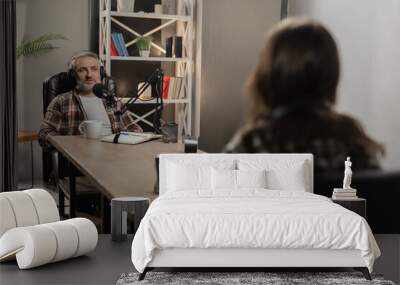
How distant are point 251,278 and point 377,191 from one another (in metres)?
2.08

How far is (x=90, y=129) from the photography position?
6.07 meters

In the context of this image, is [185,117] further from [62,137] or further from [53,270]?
[53,270]

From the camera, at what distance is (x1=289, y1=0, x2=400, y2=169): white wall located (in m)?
6.08

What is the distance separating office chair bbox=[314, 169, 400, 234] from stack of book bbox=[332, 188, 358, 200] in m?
0.28

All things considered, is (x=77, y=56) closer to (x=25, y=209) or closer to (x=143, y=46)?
(x=143, y=46)

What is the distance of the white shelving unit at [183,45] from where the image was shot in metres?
5.91

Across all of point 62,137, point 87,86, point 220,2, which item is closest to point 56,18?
point 87,86

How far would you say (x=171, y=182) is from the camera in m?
5.66

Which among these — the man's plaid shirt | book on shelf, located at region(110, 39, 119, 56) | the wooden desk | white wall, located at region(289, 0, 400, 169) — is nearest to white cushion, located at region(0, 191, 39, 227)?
the wooden desk

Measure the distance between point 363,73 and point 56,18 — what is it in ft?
8.50

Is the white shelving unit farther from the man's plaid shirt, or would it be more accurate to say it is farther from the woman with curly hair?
the woman with curly hair

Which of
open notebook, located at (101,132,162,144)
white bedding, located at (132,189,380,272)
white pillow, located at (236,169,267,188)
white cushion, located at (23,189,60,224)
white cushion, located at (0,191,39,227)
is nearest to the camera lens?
white bedding, located at (132,189,380,272)

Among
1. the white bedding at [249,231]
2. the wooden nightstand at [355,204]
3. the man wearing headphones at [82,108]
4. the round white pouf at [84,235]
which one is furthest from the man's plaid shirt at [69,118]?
the wooden nightstand at [355,204]

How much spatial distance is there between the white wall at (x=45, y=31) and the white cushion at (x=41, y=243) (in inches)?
56.3
